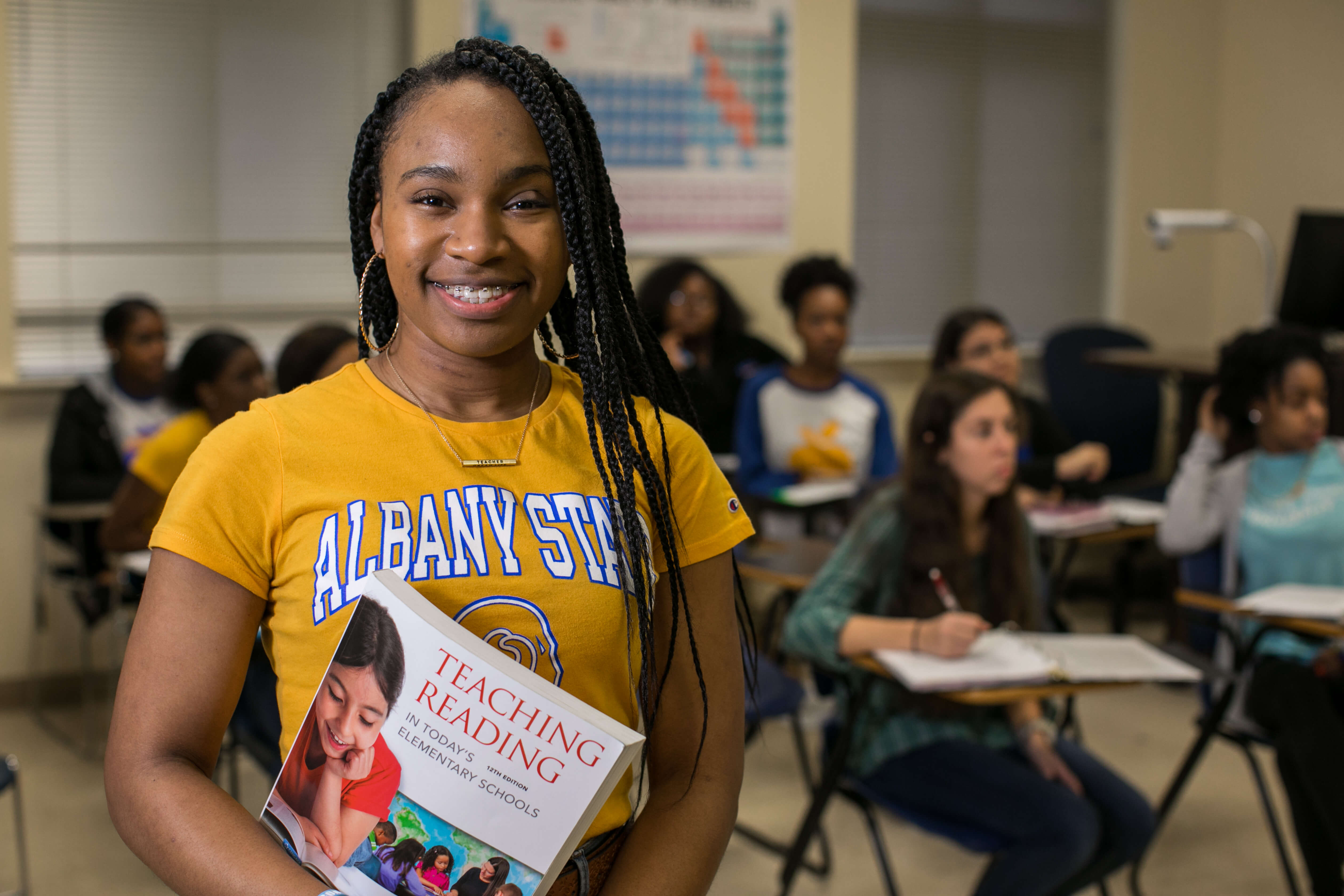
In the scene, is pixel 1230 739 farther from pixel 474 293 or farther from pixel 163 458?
pixel 163 458

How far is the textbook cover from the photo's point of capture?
Result: 0.83 meters

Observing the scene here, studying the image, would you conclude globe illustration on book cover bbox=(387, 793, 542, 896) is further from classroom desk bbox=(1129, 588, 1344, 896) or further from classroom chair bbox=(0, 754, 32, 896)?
classroom desk bbox=(1129, 588, 1344, 896)

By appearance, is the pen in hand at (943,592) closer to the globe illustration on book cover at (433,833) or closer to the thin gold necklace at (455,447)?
the thin gold necklace at (455,447)

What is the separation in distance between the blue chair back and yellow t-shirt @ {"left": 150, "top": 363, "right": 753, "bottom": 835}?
4573 millimetres

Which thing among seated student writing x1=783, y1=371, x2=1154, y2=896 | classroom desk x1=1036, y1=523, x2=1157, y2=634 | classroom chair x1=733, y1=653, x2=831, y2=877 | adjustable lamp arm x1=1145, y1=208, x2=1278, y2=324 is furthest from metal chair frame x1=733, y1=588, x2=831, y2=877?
adjustable lamp arm x1=1145, y1=208, x2=1278, y2=324

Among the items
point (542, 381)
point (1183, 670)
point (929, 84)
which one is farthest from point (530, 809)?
point (929, 84)

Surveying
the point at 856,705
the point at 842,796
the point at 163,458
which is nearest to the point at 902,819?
the point at 842,796

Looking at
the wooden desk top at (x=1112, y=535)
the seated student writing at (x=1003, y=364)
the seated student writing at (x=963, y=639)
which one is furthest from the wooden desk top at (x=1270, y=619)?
the seated student writing at (x=1003, y=364)

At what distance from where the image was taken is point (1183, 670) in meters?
2.08

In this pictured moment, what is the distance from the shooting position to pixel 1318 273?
4.38 m

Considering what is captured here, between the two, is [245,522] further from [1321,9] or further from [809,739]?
[1321,9]

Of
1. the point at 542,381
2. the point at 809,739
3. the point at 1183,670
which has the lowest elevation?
the point at 809,739

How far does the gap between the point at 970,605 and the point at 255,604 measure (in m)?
1.70

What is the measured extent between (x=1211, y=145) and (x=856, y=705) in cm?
473
